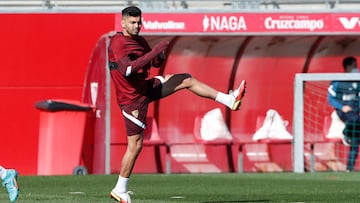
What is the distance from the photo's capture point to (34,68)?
21.6m

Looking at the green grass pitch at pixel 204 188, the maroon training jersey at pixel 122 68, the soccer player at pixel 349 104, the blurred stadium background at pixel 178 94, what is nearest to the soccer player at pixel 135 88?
the maroon training jersey at pixel 122 68

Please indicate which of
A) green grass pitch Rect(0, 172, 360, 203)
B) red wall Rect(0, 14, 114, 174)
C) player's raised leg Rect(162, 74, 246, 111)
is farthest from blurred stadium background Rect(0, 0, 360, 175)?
player's raised leg Rect(162, 74, 246, 111)

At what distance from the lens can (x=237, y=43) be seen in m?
21.4

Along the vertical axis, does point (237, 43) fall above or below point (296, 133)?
above

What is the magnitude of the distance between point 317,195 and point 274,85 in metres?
8.10

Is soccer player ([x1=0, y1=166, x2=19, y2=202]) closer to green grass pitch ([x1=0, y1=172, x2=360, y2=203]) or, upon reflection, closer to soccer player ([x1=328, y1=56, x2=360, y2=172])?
green grass pitch ([x1=0, y1=172, x2=360, y2=203])

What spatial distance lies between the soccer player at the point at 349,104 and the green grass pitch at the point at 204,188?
2.06m

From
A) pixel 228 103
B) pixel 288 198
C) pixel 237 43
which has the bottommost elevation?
pixel 288 198

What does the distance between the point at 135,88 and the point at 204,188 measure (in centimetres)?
367

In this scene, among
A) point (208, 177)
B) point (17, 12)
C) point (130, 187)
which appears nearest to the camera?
point (130, 187)

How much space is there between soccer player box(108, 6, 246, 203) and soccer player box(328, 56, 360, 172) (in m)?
8.92

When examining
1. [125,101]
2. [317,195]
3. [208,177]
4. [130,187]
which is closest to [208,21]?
[208,177]

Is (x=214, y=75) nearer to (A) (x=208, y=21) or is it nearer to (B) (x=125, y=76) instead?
(A) (x=208, y=21)

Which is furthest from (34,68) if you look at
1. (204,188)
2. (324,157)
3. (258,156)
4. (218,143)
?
(204,188)
